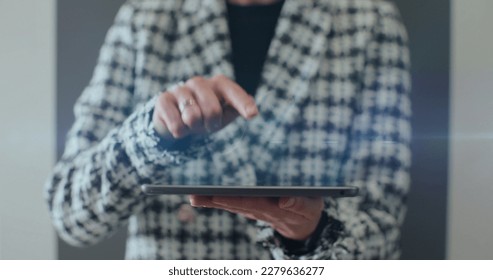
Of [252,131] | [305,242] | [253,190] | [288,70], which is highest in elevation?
[288,70]

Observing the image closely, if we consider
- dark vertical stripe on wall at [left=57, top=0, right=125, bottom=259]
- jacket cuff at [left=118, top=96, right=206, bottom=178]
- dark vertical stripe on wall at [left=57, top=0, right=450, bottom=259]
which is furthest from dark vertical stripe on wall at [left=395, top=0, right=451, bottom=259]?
dark vertical stripe on wall at [left=57, top=0, right=125, bottom=259]

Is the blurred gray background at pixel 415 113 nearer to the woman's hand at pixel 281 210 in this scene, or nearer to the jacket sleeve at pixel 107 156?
the jacket sleeve at pixel 107 156

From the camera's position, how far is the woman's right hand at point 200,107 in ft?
3.04

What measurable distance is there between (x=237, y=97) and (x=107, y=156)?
10.0 inches

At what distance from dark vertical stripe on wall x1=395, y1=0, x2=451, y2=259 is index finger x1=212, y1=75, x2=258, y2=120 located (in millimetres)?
290

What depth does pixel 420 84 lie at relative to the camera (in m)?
0.95

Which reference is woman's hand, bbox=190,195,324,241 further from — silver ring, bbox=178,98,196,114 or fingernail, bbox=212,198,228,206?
silver ring, bbox=178,98,196,114

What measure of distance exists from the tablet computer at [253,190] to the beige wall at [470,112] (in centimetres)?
20

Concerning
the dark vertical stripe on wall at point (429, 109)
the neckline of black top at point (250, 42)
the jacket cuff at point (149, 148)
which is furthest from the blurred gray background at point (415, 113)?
the neckline of black top at point (250, 42)

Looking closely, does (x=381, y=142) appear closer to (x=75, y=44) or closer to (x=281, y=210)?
(x=281, y=210)

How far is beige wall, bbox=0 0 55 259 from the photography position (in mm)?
987

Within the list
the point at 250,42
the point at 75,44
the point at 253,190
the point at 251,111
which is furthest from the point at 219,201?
the point at 75,44
